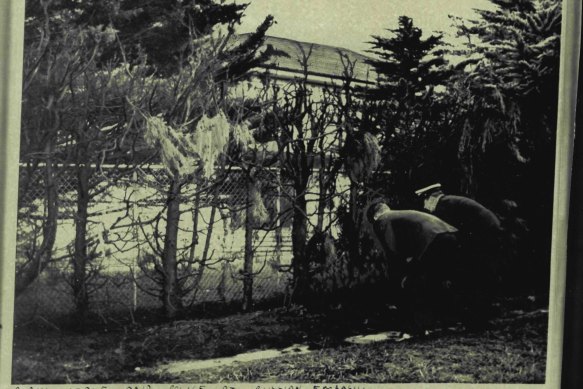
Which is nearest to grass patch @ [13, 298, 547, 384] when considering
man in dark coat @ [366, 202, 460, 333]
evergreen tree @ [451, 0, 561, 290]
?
man in dark coat @ [366, 202, 460, 333]

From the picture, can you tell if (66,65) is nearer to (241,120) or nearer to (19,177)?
(19,177)

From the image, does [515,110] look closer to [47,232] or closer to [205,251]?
[205,251]

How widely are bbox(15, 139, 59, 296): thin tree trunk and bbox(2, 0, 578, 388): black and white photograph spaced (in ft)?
0.05

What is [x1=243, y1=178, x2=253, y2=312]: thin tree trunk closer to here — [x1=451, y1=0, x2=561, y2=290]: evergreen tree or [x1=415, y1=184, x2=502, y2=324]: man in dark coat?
[x1=415, y1=184, x2=502, y2=324]: man in dark coat

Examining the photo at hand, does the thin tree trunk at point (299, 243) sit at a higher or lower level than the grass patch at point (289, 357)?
higher

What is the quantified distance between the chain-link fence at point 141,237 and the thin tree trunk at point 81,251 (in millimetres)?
40

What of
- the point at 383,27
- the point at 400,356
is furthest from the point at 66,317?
the point at 383,27

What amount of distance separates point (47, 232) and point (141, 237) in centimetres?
72

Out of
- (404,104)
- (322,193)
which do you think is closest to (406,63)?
(404,104)

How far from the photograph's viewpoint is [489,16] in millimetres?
6387

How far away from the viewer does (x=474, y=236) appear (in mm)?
6559

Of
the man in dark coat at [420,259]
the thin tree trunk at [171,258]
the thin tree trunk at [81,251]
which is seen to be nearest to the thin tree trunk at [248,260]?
the thin tree trunk at [171,258]

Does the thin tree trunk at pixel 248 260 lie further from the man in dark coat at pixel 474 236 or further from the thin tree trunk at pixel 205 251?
the man in dark coat at pixel 474 236

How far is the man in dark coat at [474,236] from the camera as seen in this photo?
21.4 ft
